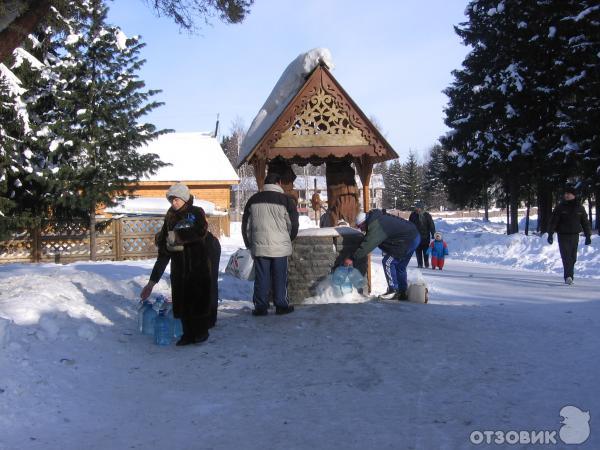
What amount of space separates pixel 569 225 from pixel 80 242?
1523 cm

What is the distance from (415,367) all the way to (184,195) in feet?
9.56

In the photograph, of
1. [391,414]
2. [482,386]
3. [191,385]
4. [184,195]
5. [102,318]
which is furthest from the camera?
[102,318]

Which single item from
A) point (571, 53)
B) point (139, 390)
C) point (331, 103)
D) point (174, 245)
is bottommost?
point (139, 390)

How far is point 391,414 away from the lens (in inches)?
142

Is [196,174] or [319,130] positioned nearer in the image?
[319,130]

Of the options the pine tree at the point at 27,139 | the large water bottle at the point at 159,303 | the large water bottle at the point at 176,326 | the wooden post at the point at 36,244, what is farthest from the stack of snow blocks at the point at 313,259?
the wooden post at the point at 36,244

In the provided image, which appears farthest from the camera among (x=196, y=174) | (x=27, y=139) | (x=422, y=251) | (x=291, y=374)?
(x=196, y=174)

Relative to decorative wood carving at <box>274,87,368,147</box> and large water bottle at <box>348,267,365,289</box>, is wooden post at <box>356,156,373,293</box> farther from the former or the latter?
large water bottle at <box>348,267,365,289</box>

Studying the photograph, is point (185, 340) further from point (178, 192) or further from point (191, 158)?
point (191, 158)

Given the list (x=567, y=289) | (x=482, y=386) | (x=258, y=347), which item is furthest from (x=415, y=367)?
(x=567, y=289)

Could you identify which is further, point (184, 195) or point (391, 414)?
point (184, 195)

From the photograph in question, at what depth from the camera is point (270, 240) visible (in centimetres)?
692

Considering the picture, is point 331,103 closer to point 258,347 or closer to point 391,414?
point 258,347

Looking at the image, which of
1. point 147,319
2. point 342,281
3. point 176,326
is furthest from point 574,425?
point 342,281
